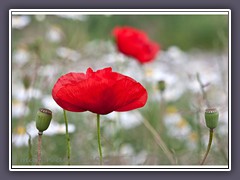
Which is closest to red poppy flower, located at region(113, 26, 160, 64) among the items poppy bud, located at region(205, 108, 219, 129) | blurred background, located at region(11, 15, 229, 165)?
blurred background, located at region(11, 15, 229, 165)

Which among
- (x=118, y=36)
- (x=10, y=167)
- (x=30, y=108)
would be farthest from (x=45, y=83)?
(x=10, y=167)

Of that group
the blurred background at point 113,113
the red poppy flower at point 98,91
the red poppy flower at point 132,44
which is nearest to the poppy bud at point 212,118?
Result: the red poppy flower at point 98,91

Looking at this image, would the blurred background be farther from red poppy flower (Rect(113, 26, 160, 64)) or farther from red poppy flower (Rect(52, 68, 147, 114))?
red poppy flower (Rect(52, 68, 147, 114))

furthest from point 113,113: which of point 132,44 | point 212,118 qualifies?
point 212,118

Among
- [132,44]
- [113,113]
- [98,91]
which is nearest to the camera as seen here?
[98,91]
